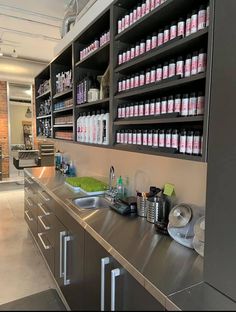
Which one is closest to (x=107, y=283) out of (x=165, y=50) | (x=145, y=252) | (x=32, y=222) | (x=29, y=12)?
(x=145, y=252)

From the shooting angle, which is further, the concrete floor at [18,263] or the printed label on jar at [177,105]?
the concrete floor at [18,263]

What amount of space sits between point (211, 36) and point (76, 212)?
1.36 meters

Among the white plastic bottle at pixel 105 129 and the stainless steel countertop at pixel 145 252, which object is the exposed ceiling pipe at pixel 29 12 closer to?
the white plastic bottle at pixel 105 129

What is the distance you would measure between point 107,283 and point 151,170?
2.98 ft

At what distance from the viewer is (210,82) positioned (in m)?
1.01

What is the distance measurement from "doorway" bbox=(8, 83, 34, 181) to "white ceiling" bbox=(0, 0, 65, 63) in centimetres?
177

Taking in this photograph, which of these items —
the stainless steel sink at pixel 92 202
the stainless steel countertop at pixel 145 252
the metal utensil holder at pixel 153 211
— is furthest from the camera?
the stainless steel sink at pixel 92 202

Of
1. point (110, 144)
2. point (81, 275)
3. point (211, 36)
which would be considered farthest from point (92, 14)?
point (81, 275)

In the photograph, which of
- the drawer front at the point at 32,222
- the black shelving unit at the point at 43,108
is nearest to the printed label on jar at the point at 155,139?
the drawer front at the point at 32,222

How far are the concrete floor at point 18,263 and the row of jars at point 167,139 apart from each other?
1.68 meters

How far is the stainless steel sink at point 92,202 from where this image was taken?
7.06 feet

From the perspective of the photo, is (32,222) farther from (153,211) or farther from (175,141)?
(175,141)

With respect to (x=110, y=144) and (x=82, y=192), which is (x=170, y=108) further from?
(x=82, y=192)

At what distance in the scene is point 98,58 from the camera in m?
2.21
